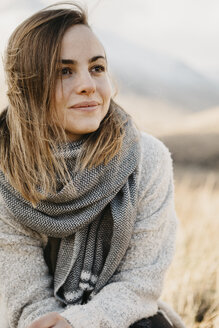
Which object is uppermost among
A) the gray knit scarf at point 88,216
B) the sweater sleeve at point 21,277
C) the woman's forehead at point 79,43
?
the woman's forehead at point 79,43

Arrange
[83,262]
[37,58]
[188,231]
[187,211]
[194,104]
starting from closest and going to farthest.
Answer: [37,58] < [83,262] < [188,231] < [187,211] < [194,104]

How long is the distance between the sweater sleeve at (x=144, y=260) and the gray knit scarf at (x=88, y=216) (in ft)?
0.19

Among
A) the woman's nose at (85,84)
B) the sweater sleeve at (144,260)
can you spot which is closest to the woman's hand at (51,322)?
the sweater sleeve at (144,260)

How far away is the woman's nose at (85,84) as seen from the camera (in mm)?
1938

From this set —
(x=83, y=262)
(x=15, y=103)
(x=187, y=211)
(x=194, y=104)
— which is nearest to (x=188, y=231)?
(x=187, y=211)

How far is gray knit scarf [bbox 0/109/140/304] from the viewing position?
1.98m

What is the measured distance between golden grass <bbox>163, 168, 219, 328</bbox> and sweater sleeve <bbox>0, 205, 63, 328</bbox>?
714mm

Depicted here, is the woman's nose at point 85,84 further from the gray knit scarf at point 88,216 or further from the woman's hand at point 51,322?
the woman's hand at point 51,322

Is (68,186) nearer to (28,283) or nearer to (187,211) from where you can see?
(28,283)

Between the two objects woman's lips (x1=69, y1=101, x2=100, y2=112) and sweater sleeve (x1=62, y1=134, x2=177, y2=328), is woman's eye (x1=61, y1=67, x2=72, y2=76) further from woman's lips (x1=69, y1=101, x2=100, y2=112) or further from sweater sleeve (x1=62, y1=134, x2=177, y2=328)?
sweater sleeve (x1=62, y1=134, x2=177, y2=328)

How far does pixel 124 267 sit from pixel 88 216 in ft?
0.83

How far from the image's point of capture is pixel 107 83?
6.73ft

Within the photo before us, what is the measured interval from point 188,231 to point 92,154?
1563 millimetres

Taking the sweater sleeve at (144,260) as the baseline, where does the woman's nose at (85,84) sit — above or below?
above
